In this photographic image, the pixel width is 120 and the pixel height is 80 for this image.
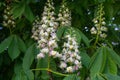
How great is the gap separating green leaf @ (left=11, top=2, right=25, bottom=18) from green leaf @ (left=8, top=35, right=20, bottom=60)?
0.14m

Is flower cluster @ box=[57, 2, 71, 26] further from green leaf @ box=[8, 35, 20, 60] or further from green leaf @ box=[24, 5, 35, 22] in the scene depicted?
A: green leaf @ box=[8, 35, 20, 60]

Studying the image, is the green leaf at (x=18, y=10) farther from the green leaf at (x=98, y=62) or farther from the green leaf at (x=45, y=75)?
the green leaf at (x=98, y=62)

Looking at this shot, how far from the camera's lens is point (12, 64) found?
2.25 meters

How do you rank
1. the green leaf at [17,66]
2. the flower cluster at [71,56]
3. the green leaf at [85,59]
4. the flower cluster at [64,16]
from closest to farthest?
the flower cluster at [71,56], the green leaf at [85,59], the flower cluster at [64,16], the green leaf at [17,66]

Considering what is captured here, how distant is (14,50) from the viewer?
1994mm

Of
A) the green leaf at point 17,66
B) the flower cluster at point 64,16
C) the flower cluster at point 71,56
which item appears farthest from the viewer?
the green leaf at point 17,66

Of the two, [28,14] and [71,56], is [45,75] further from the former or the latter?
[28,14]

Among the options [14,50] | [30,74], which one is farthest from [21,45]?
[30,74]

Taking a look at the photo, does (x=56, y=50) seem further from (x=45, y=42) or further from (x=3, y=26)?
(x=3, y=26)

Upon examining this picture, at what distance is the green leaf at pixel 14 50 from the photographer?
77.4 inches

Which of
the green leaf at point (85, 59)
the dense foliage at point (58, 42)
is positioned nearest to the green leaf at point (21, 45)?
the dense foliage at point (58, 42)

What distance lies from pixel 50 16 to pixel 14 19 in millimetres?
366

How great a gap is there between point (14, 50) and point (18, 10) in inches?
8.9

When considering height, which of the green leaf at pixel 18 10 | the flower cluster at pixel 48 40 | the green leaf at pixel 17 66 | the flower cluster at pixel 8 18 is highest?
the green leaf at pixel 18 10
